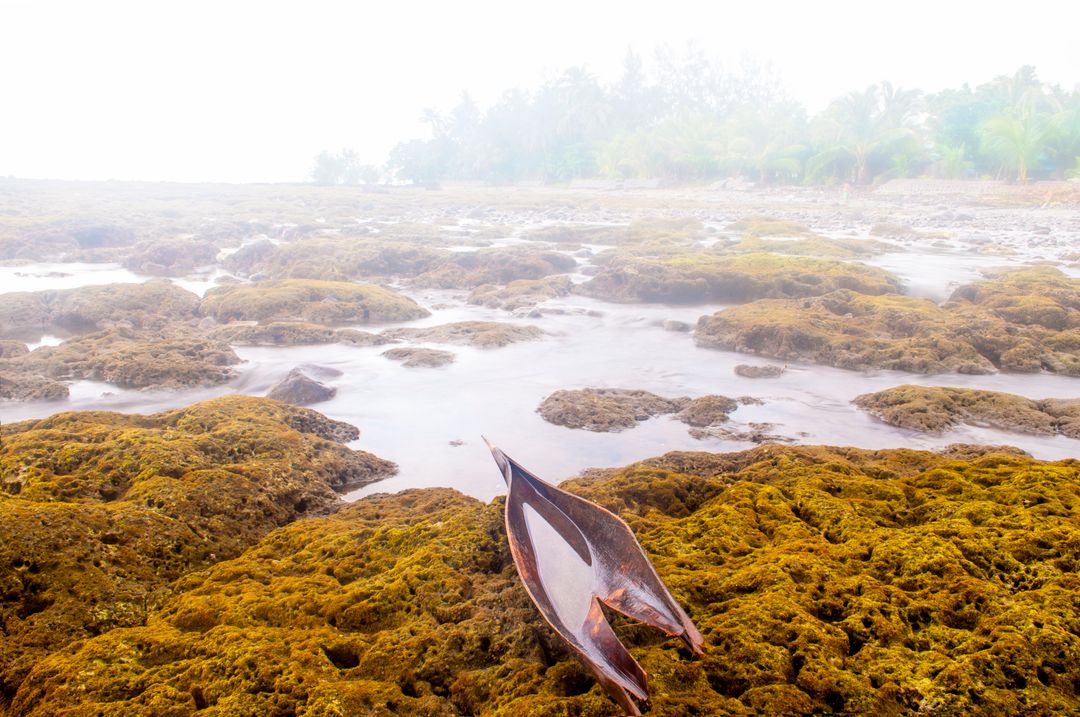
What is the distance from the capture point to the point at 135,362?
10.7m

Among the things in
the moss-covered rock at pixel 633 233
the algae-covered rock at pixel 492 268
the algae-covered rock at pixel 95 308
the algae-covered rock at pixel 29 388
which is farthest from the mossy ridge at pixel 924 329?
the algae-covered rock at pixel 95 308

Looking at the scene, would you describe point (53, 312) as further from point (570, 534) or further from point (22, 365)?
point (570, 534)

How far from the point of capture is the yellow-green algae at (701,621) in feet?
9.16

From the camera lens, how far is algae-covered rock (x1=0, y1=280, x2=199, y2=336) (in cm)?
1474

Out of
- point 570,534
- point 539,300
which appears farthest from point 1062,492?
point 539,300

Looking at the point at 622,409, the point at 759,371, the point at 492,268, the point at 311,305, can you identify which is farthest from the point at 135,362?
the point at 492,268

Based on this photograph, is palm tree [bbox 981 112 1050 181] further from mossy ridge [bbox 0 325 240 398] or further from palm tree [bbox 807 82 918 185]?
mossy ridge [bbox 0 325 240 398]

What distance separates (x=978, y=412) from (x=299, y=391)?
9108mm

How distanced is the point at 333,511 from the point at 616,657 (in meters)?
3.42

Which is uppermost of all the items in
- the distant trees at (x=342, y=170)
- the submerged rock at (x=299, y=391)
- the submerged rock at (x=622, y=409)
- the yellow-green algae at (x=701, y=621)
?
the distant trees at (x=342, y=170)

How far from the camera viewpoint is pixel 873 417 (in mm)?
8820

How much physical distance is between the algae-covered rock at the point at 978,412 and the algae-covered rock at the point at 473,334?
7080mm

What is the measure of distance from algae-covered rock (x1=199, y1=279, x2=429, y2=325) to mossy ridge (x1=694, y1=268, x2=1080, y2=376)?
7329 millimetres

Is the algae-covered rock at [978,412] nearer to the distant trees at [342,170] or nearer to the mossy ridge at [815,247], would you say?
the mossy ridge at [815,247]
